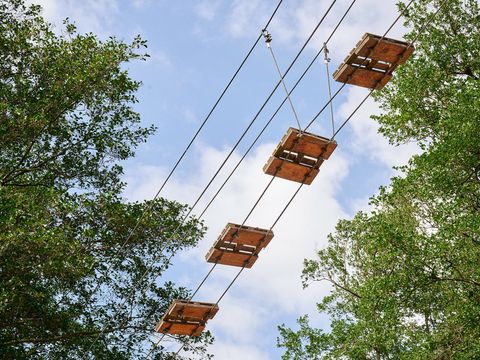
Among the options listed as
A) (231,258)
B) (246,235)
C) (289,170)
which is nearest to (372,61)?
(289,170)

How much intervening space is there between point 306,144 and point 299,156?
0.94ft

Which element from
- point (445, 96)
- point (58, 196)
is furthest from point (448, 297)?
point (58, 196)

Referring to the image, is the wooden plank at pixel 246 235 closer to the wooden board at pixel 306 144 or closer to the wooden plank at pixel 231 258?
the wooden plank at pixel 231 258

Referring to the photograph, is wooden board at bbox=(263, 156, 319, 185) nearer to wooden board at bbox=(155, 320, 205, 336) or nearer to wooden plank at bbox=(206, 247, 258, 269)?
wooden plank at bbox=(206, 247, 258, 269)

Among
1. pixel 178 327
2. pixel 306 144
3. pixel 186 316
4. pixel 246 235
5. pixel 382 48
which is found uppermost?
pixel 382 48

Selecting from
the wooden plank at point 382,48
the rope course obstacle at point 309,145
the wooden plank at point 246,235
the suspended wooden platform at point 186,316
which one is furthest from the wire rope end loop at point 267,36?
the suspended wooden platform at point 186,316

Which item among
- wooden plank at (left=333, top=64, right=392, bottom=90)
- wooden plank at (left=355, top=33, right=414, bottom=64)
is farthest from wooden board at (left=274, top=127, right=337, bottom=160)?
wooden plank at (left=355, top=33, right=414, bottom=64)

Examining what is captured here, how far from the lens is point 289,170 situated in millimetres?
11453

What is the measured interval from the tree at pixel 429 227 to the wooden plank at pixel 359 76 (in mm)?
7462

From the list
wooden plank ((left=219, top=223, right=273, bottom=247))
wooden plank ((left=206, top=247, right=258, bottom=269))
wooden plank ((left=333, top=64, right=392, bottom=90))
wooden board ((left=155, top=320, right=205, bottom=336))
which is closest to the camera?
wooden plank ((left=333, top=64, right=392, bottom=90))

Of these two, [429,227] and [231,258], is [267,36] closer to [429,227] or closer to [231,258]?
[231,258]

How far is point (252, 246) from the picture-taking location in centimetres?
1260

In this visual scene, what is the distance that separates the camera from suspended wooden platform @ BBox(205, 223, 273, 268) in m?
12.3

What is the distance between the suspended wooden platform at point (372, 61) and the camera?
10703 mm
